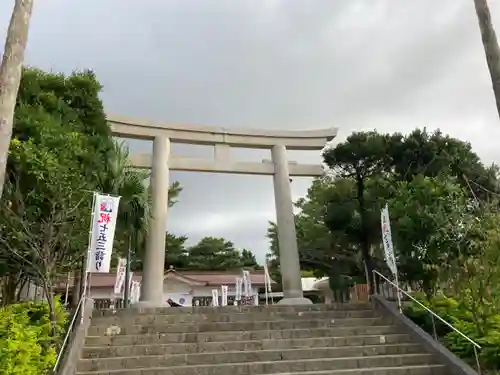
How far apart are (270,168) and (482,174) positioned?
8.18 metres

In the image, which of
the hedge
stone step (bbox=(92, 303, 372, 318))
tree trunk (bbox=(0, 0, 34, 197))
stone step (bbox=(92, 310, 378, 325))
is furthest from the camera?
stone step (bbox=(92, 303, 372, 318))

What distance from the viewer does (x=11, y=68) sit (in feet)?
17.4

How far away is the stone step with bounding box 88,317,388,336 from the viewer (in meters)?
7.89

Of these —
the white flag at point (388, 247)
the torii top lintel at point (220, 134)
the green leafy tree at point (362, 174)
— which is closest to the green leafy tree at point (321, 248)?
the green leafy tree at point (362, 174)

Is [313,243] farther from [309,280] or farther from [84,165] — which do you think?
[84,165]

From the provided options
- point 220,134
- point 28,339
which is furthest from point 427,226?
point 28,339

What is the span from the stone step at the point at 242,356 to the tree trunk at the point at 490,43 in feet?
13.3

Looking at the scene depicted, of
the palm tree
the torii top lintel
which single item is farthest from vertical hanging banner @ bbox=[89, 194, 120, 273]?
the torii top lintel

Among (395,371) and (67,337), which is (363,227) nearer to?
(395,371)

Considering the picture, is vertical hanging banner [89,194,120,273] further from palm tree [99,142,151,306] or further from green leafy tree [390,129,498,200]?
green leafy tree [390,129,498,200]

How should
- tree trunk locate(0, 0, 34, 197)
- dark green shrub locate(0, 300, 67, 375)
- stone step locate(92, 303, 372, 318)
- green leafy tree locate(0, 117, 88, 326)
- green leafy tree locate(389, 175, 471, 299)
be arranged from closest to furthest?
tree trunk locate(0, 0, 34, 197)
dark green shrub locate(0, 300, 67, 375)
green leafy tree locate(0, 117, 88, 326)
stone step locate(92, 303, 372, 318)
green leafy tree locate(389, 175, 471, 299)

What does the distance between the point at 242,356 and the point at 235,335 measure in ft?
2.66

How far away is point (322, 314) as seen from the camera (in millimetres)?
9125

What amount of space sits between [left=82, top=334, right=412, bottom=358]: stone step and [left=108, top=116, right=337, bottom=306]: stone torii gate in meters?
4.53
